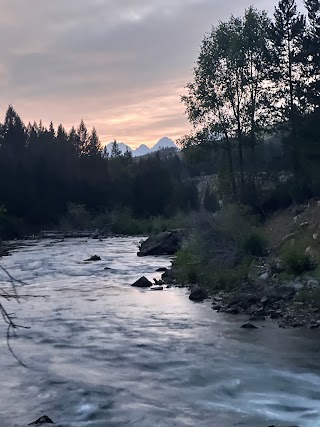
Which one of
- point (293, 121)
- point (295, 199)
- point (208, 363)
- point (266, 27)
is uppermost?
point (266, 27)

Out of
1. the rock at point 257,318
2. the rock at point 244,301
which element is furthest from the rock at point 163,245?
the rock at point 257,318

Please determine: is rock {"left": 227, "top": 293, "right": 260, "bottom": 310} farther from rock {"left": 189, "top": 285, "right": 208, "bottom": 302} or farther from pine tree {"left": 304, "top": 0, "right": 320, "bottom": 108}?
pine tree {"left": 304, "top": 0, "right": 320, "bottom": 108}

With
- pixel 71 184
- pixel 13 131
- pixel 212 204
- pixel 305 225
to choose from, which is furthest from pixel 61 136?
pixel 305 225

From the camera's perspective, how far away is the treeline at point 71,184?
6494 cm

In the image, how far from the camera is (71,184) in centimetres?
7356

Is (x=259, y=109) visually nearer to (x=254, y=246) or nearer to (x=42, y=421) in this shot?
(x=254, y=246)

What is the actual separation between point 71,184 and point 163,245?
40.4 meters

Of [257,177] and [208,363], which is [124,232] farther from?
[208,363]

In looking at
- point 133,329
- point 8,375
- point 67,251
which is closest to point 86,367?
point 8,375

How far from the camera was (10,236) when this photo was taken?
54969mm

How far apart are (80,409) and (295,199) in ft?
71.6

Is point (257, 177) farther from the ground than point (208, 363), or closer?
farther from the ground

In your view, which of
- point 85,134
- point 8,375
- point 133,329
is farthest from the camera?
point 85,134

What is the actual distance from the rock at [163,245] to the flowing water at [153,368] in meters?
15.0
